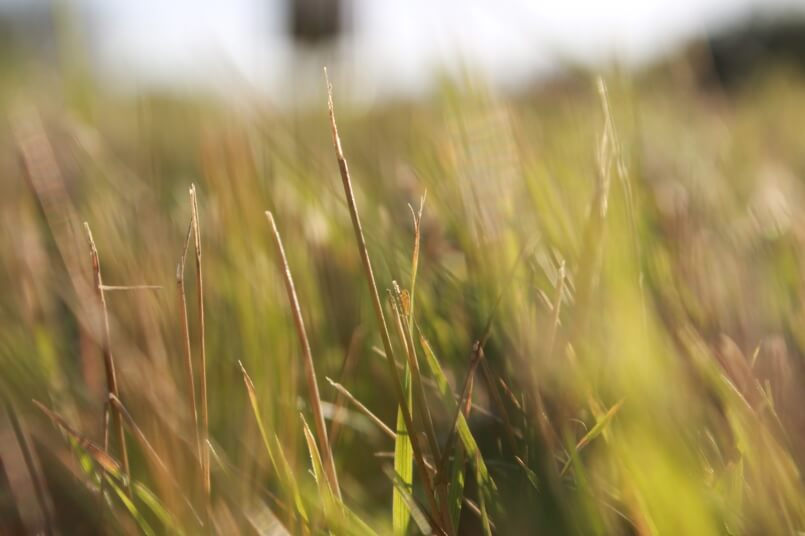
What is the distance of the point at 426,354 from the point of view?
33 centimetres

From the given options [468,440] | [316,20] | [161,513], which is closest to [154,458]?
[161,513]

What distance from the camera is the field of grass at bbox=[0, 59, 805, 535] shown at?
0.31m

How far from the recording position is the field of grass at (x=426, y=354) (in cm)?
31

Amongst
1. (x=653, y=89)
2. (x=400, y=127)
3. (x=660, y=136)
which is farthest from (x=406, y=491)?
(x=653, y=89)

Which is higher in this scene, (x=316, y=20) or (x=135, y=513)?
(x=316, y=20)

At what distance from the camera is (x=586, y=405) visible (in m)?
0.35

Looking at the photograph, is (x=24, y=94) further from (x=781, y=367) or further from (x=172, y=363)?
(x=781, y=367)

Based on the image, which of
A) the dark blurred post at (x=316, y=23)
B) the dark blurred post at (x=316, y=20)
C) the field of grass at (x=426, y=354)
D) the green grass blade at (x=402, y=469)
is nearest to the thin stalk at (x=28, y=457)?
the field of grass at (x=426, y=354)

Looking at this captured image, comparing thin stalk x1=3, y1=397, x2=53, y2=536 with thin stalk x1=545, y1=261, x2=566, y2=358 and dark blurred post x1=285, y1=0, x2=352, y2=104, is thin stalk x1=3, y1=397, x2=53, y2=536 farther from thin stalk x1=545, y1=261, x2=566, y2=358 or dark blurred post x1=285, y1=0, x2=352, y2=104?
dark blurred post x1=285, y1=0, x2=352, y2=104

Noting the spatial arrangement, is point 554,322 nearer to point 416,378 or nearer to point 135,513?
point 416,378

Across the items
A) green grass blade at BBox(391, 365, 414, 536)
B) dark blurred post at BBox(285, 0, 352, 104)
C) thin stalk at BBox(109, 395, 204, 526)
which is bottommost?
green grass blade at BBox(391, 365, 414, 536)

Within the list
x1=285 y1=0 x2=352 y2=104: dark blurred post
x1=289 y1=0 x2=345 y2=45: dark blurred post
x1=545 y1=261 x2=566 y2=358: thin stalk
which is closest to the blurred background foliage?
x1=545 y1=261 x2=566 y2=358: thin stalk

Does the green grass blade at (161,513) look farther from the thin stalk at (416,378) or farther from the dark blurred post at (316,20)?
the dark blurred post at (316,20)

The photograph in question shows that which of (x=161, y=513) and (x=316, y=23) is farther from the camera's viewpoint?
(x=316, y=23)
